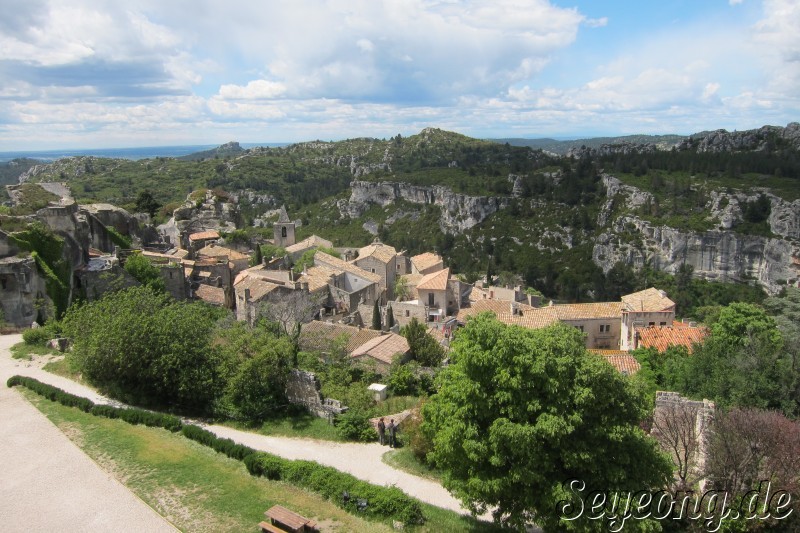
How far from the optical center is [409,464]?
19594 mm

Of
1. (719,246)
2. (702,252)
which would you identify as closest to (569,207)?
(702,252)

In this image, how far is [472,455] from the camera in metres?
13.5

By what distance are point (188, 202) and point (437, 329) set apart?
46.3m

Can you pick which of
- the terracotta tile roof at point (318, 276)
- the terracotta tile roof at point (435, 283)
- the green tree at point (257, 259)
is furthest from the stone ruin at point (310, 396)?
the green tree at point (257, 259)

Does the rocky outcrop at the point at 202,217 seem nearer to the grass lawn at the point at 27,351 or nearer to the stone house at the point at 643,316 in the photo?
the grass lawn at the point at 27,351

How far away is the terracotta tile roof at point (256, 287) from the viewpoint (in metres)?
38.1

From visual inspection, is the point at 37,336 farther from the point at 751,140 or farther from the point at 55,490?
the point at 751,140

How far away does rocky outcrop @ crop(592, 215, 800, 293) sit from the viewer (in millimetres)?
96562

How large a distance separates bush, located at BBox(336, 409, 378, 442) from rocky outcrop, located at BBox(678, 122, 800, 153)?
Answer: 157m

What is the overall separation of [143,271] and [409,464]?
88.9ft

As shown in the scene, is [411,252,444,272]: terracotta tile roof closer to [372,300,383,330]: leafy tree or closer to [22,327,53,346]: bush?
[372,300,383,330]: leafy tree

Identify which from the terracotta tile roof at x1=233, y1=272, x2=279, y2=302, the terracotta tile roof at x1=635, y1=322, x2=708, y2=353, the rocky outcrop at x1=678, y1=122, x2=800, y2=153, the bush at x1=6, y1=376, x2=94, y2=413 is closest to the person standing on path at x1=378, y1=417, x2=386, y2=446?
the bush at x1=6, y1=376, x2=94, y2=413

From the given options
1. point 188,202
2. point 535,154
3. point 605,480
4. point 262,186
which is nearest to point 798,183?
point 535,154

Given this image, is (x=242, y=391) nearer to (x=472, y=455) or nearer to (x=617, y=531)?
(x=472, y=455)
